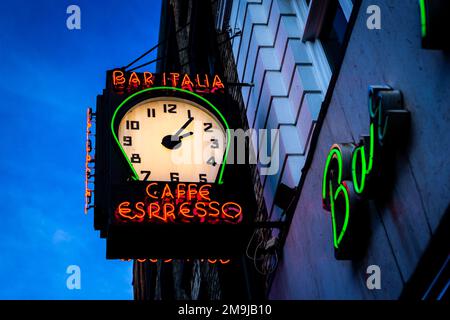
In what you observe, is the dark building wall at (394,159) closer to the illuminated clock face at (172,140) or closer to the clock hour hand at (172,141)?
the illuminated clock face at (172,140)

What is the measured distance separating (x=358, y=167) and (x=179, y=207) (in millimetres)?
2572

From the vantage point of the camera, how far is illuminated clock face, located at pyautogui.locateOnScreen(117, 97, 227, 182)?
847 cm

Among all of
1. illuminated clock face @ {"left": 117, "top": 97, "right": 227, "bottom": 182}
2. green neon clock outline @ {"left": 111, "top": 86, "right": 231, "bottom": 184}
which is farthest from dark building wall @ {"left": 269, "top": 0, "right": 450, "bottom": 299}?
illuminated clock face @ {"left": 117, "top": 97, "right": 227, "bottom": 182}

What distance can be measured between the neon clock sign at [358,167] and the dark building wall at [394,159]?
0.38 ft

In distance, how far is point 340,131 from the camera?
21.9 feet

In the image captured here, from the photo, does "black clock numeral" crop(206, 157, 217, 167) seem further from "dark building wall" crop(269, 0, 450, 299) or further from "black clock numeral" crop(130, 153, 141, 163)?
"dark building wall" crop(269, 0, 450, 299)

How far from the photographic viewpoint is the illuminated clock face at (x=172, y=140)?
8.47 metres

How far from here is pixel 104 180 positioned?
813 centimetres

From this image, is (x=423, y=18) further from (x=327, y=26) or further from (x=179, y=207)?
(x=327, y=26)

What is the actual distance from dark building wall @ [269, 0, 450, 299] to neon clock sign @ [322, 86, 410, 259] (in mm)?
116

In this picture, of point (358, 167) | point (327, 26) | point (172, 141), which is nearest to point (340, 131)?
point (358, 167)

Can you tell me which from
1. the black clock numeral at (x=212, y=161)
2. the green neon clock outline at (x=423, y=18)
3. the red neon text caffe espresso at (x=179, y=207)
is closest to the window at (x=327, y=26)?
the black clock numeral at (x=212, y=161)
